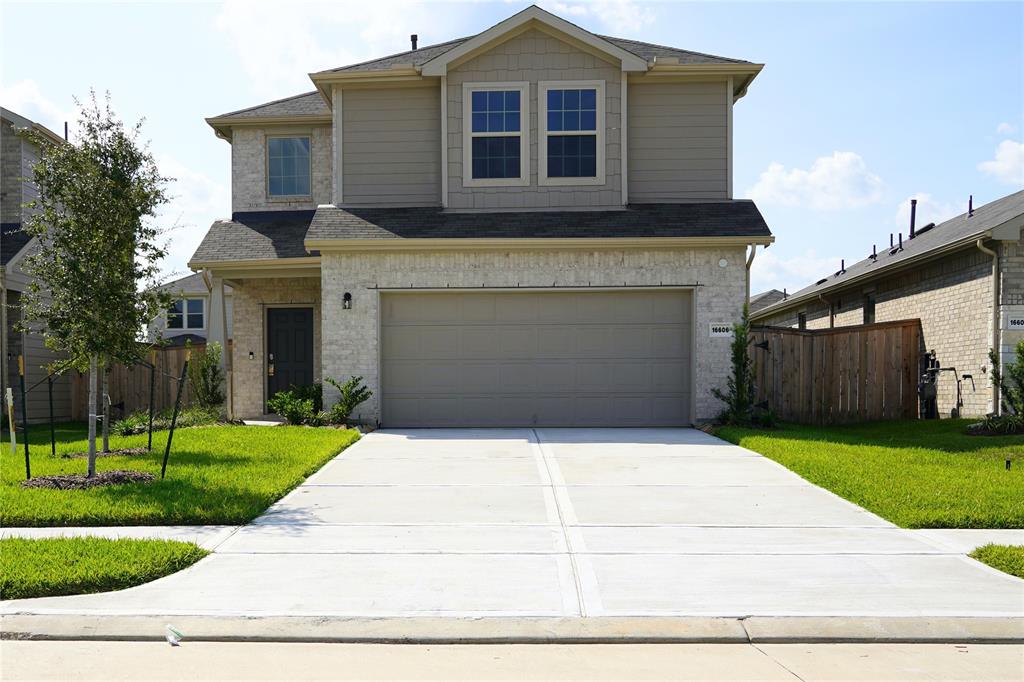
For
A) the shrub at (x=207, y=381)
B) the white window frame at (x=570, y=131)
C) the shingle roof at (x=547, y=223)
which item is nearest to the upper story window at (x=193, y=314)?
the shrub at (x=207, y=381)

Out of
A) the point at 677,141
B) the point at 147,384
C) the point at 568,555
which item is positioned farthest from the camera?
the point at 147,384

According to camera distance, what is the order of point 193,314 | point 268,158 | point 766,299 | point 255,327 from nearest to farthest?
point 255,327 → point 268,158 → point 193,314 → point 766,299

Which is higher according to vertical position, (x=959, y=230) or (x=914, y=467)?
(x=959, y=230)

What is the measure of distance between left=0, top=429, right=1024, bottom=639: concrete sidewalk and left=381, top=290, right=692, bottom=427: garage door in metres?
5.13

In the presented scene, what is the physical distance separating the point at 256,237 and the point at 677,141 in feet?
28.1

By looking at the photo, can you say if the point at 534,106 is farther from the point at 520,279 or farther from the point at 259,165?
the point at 259,165

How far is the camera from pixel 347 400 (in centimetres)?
1509

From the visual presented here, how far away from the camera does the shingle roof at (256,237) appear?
16.6 meters

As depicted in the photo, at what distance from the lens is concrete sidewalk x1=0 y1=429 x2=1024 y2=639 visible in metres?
5.36

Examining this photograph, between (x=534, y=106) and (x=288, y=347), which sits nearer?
(x=534, y=106)

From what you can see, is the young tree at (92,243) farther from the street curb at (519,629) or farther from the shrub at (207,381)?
the shrub at (207,381)

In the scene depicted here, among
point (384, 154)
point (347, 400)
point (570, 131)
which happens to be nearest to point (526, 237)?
point (570, 131)

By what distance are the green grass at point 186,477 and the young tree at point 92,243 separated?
1.04 m

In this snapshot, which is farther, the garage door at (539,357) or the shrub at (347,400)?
the garage door at (539,357)
